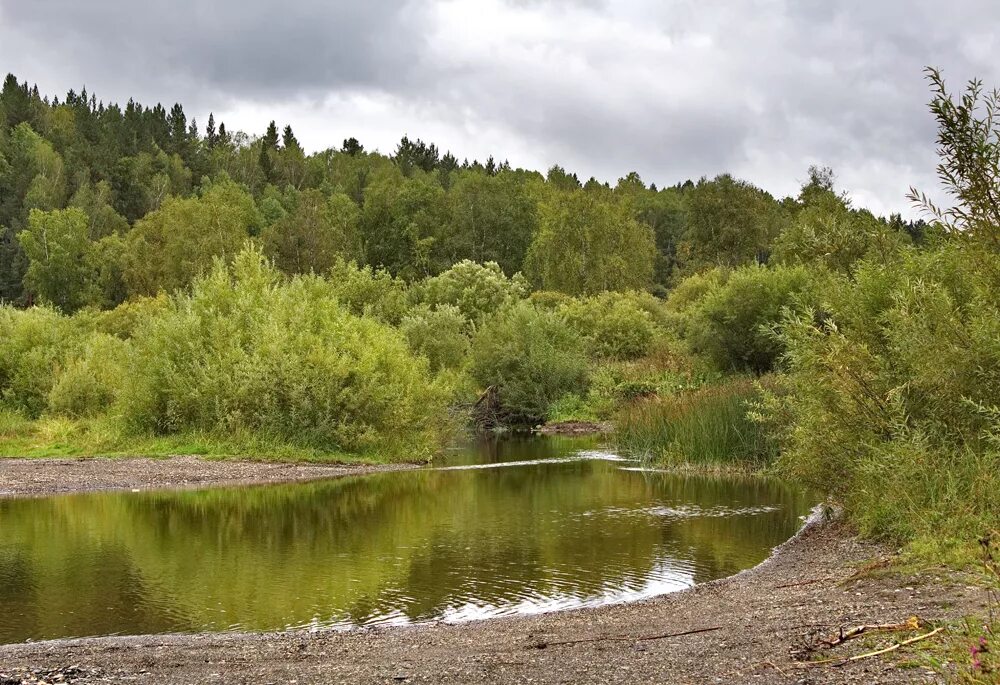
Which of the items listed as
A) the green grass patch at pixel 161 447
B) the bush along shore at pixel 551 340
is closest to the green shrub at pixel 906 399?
the bush along shore at pixel 551 340

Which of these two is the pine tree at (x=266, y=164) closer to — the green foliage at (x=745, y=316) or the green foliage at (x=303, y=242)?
the green foliage at (x=303, y=242)

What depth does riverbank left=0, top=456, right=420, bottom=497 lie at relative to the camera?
2589cm

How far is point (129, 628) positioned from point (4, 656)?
190 cm

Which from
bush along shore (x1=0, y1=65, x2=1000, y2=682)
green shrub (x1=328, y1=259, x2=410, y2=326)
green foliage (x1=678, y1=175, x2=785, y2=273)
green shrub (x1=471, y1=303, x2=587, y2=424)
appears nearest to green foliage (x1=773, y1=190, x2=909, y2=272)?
bush along shore (x1=0, y1=65, x2=1000, y2=682)

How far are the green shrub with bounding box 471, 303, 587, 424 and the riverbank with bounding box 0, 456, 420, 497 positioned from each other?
1621 centimetres

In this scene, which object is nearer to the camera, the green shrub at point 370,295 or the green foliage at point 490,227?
the green shrub at point 370,295

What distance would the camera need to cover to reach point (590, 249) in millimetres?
88625

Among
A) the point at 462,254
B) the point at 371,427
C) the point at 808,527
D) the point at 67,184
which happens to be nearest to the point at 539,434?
the point at 371,427

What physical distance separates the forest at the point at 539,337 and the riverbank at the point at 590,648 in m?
2.33

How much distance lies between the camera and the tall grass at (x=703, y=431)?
26.6 meters

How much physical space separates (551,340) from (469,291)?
17.4m

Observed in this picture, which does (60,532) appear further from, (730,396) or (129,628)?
(730,396)

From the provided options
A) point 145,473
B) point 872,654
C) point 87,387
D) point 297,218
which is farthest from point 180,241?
point 872,654

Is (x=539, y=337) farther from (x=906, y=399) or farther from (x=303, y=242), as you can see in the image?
(x=303, y=242)
